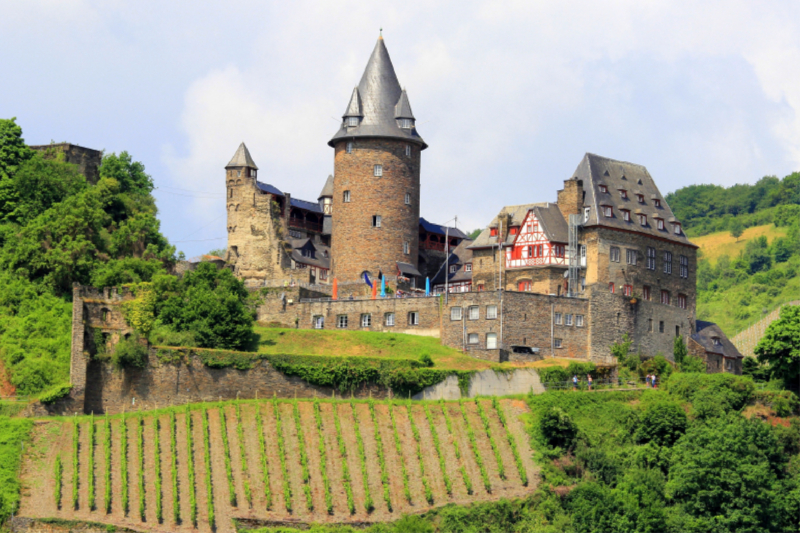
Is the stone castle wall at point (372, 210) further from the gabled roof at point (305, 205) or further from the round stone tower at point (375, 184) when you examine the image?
the gabled roof at point (305, 205)

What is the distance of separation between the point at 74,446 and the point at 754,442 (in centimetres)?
3115

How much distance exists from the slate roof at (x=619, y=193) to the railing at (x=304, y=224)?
65.7 feet

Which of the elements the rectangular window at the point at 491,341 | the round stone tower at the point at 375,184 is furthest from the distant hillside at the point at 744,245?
the rectangular window at the point at 491,341

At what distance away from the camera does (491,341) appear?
7838cm

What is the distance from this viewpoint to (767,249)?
167 metres

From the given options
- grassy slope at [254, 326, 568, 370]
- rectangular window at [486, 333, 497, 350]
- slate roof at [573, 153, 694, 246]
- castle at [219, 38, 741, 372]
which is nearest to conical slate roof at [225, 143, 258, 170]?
castle at [219, 38, 741, 372]

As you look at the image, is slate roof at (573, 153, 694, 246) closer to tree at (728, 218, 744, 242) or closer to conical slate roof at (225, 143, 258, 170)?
conical slate roof at (225, 143, 258, 170)

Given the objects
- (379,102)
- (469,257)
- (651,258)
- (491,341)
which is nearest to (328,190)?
(379,102)

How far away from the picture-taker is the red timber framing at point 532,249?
281 ft

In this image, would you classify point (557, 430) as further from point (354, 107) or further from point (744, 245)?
point (744, 245)

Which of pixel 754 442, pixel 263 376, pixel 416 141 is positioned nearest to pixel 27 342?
pixel 263 376

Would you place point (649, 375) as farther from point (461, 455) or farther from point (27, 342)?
point (27, 342)

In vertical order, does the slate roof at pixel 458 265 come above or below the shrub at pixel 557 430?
above

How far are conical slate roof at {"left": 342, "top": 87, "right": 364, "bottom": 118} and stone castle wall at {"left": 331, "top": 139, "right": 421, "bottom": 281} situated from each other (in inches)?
68.9
